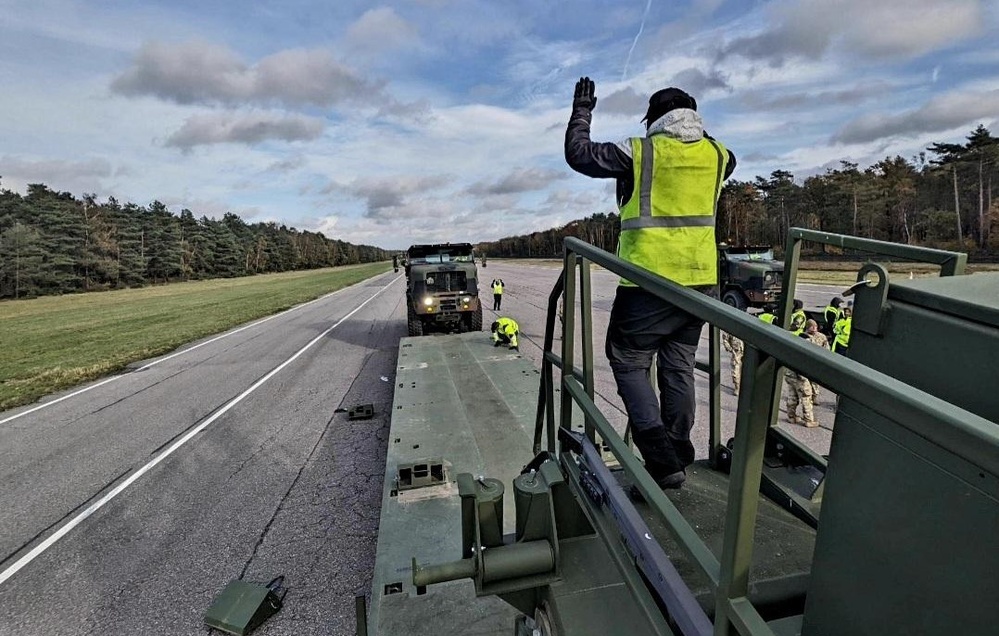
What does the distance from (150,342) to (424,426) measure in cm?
1515

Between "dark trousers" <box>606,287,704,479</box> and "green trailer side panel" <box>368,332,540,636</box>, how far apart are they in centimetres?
99

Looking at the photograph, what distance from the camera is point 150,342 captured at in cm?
1594

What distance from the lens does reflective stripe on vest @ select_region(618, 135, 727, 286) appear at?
6.93ft

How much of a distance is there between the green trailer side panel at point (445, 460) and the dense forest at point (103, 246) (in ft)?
181

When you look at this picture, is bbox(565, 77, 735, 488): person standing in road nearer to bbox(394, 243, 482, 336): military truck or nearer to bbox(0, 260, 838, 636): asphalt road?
bbox(0, 260, 838, 636): asphalt road

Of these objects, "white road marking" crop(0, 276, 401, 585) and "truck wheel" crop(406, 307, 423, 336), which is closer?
"white road marking" crop(0, 276, 401, 585)

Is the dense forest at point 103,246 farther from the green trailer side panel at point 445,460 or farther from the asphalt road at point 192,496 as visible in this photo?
the green trailer side panel at point 445,460

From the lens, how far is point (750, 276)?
15.4 metres

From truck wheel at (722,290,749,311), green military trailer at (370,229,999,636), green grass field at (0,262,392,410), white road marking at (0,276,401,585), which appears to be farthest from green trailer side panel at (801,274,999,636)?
truck wheel at (722,290,749,311)

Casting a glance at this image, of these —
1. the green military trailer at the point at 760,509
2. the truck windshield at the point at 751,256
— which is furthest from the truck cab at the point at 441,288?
the green military trailer at the point at 760,509

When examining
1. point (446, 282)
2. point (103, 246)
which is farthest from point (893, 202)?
point (103, 246)

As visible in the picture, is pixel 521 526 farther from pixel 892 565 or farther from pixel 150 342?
pixel 150 342

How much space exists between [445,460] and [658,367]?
184 cm

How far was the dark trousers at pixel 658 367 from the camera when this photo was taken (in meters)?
2.22
